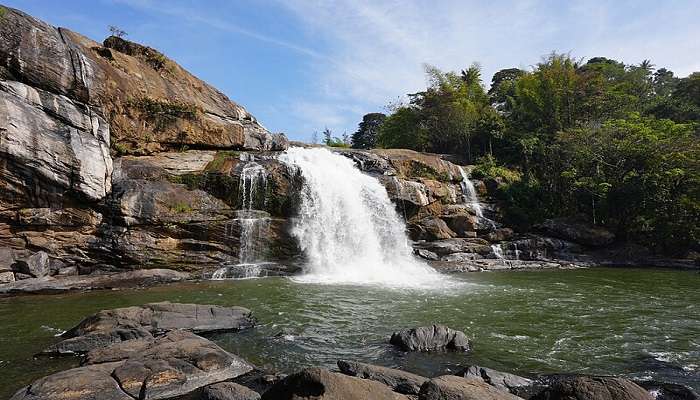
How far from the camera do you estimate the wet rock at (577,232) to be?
23.9m

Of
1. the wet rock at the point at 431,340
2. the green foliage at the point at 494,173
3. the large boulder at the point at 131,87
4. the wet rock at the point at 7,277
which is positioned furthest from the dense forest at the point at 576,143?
the wet rock at the point at 7,277

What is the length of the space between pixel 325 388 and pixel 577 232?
2386cm

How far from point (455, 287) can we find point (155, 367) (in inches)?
430

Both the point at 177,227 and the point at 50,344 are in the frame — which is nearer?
the point at 50,344

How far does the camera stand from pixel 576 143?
27188 millimetres

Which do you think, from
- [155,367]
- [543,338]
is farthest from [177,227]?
[543,338]

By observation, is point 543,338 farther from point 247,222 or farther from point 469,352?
point 247,222

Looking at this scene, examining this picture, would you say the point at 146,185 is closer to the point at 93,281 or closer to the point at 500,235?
the point at 93,281

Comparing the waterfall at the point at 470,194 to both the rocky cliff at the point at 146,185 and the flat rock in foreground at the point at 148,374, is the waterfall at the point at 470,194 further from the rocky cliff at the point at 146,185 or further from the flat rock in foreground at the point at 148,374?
the flat rock in foreground at the point at 148,374

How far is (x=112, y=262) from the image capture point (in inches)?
648

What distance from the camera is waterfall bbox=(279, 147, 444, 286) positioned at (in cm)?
1877

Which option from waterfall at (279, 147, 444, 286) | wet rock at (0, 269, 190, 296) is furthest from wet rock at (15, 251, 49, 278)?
waterfall at (279, 147, 444, 286)

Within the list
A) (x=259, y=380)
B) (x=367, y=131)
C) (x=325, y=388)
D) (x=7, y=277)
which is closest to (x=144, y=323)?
(x=259, y=380)

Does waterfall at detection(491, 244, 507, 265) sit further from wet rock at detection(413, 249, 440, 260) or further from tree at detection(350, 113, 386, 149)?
tree at detection(350, 113, 386, 149)
